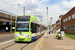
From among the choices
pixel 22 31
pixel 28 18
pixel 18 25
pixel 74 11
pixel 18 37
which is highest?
pixel 74 11

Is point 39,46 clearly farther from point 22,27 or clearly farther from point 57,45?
point 22,27

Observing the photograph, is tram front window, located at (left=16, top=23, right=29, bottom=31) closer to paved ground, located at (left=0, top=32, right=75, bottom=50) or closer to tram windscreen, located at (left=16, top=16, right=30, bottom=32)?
tram windscreen, located at (left=16, top=16, right=30, bottom=32)

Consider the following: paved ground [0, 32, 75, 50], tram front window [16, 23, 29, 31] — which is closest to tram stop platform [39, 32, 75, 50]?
paved ground [0, 32, 75, 50]

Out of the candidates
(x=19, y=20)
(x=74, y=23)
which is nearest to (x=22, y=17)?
(x=19, y=20)

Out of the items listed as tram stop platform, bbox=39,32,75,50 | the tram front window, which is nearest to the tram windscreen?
the tram front window

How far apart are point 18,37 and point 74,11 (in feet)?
83.4

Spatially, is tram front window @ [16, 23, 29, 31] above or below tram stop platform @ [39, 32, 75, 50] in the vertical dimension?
above

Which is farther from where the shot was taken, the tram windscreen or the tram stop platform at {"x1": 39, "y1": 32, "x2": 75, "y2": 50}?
Answer: the tram windscreen

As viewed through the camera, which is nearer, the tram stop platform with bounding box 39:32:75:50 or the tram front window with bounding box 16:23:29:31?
the tram stop platform with bounding box 39:32:75:50

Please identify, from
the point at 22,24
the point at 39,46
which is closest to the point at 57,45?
the point at 39,46

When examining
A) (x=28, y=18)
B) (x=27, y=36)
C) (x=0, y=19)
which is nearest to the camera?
(x=27, y=36)

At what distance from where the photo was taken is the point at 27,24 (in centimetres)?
1062

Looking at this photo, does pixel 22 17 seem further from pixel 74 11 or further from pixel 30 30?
pixel 74 11

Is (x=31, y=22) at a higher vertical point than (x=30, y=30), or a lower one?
higher
